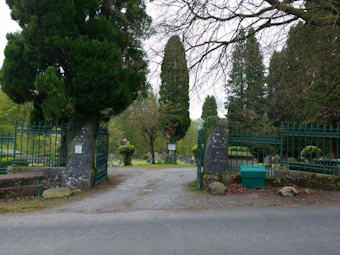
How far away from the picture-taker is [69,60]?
7910 millimetres

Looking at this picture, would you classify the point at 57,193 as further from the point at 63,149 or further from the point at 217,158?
the point at 217,158

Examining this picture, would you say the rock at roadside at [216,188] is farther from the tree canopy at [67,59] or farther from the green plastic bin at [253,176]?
the tree canopy at [67,59]

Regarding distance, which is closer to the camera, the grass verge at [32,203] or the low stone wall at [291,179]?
the grass verge at [32,203]

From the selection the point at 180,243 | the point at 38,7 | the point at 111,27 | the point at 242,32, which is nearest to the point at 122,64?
the point at 111,27

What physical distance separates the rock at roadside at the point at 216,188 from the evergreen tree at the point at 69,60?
399 cm

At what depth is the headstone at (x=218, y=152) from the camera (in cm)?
776

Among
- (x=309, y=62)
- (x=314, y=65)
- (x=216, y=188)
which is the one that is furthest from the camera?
(x=314, y=65)

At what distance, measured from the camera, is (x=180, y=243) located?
12.8 feet

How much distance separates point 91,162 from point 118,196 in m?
1.69

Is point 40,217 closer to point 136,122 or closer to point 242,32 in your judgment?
point 242,32

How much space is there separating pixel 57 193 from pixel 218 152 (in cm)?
510

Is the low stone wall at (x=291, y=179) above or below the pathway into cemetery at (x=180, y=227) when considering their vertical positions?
above

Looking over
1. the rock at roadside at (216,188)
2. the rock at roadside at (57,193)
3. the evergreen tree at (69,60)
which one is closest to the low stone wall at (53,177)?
the rock at roadside at (57,193)

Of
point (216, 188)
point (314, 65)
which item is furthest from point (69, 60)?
point (314, 65)
